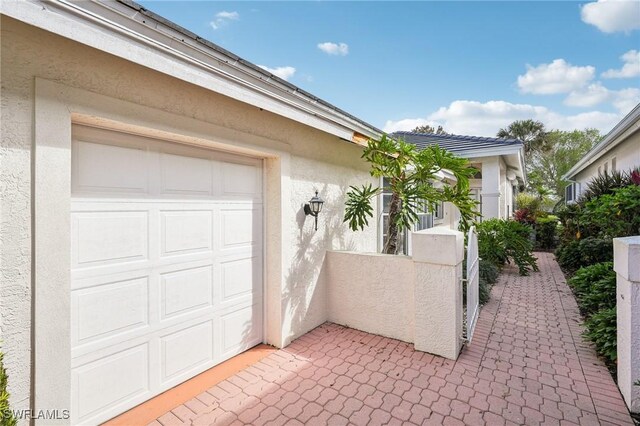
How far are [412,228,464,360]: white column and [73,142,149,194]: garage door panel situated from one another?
12.7 feet

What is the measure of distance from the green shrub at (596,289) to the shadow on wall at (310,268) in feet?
16.6

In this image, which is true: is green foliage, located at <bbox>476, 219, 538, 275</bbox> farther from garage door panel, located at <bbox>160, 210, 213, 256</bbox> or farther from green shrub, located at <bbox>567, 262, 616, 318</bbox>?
garage door panel, located at <bbox>160, 210, 213, 256</bbox>

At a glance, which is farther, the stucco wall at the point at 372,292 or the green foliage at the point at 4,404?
the stucco wall at the point at 372,292

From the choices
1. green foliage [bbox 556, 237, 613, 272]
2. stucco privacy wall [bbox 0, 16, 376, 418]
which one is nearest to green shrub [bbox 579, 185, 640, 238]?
green foliage [bbox 556, 237, 613, 272]

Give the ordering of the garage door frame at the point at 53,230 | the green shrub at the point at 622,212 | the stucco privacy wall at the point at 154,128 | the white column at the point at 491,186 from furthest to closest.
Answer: the white column at the point at 491,186 < the green shrub at the point at 622,212 < the garage door frame at the point at 53,230 < the stucco privacy wall at the point at 154,128

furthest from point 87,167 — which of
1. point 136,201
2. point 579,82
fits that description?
point 579,82

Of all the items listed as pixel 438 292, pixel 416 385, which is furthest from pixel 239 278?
pixel 438 292

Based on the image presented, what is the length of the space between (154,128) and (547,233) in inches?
731

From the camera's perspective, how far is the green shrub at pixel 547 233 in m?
15.5

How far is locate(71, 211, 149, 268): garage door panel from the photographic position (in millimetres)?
2943

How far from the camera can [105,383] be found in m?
3.18

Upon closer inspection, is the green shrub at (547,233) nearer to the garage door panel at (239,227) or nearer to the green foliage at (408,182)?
the green foliage at (408,182)

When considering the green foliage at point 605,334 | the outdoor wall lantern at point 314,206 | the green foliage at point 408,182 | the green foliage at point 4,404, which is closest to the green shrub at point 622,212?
the green foliage at point 605,334

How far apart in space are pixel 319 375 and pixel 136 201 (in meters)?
3.28
